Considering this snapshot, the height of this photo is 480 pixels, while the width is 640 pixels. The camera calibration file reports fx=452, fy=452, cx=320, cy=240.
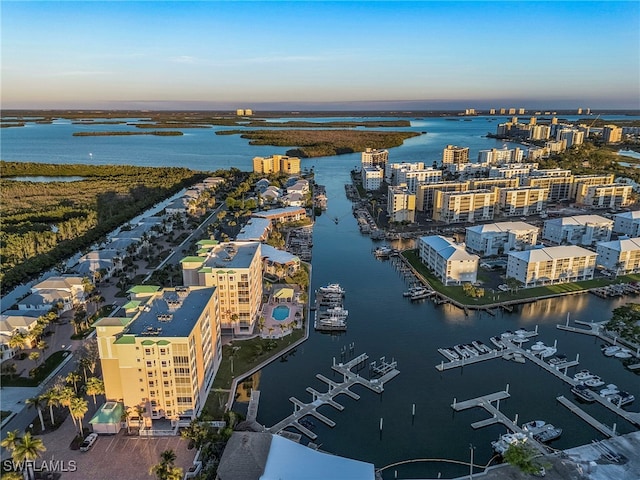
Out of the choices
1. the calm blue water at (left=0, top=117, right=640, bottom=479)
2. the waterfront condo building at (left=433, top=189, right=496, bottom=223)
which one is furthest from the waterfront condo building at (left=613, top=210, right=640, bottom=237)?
the calm blue water at (left=0, top=117, right=640, bottom=479)

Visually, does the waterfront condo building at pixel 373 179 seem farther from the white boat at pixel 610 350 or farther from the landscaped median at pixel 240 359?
the white boat at pixel 610 350

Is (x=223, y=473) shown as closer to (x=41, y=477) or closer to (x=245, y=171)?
(x=41, y=477)

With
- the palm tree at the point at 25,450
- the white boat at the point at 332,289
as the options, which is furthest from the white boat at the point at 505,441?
the palm tree at the point at 25,450

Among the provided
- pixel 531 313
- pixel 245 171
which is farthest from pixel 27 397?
pixel 245 171

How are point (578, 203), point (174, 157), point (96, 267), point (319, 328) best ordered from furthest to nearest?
point (174, 157), point (578, 203), point (96, 267), point (319, 328)

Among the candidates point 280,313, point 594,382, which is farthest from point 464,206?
point 594,382

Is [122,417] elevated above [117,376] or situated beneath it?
situated beneath
